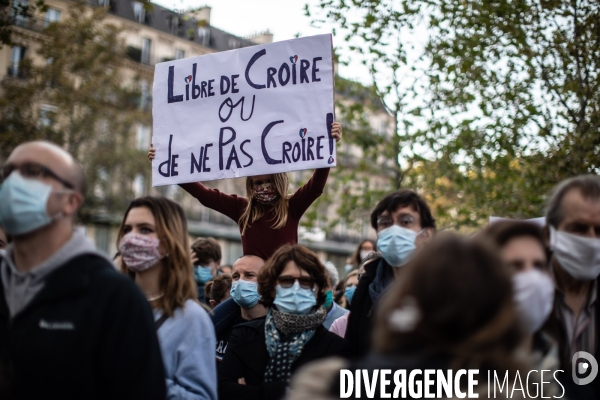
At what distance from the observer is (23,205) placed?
3471 mm

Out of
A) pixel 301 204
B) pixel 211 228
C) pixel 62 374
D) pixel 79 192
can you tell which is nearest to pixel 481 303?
pixel 62 374

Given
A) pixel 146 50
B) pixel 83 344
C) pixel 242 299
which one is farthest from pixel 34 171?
pixel 146 50

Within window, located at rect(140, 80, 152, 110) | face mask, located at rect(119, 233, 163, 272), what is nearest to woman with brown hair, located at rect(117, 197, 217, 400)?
face mask, located at rect(119, 233, 163, 272)

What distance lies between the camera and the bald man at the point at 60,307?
129 inches

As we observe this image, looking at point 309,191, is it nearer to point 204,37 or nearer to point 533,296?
point 533,296

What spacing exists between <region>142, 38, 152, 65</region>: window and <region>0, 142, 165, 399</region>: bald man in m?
50.7

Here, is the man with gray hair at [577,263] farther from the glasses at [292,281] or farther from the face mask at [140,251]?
the face mask at [140,251]

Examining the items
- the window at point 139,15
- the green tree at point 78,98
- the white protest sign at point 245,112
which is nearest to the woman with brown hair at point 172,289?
the white protest sign at point 245,112

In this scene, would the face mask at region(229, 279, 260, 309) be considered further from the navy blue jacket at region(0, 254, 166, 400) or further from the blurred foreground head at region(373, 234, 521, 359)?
the blurred foreground head at region(373, 234, 521, 359)

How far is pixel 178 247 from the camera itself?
4184 mm

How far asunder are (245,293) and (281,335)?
47.3 inches

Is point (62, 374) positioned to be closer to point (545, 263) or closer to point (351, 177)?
point (545, 263)

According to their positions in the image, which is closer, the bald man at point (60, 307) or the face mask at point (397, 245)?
the bald man at point (60, 307)

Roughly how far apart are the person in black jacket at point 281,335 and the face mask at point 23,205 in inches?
70.7
